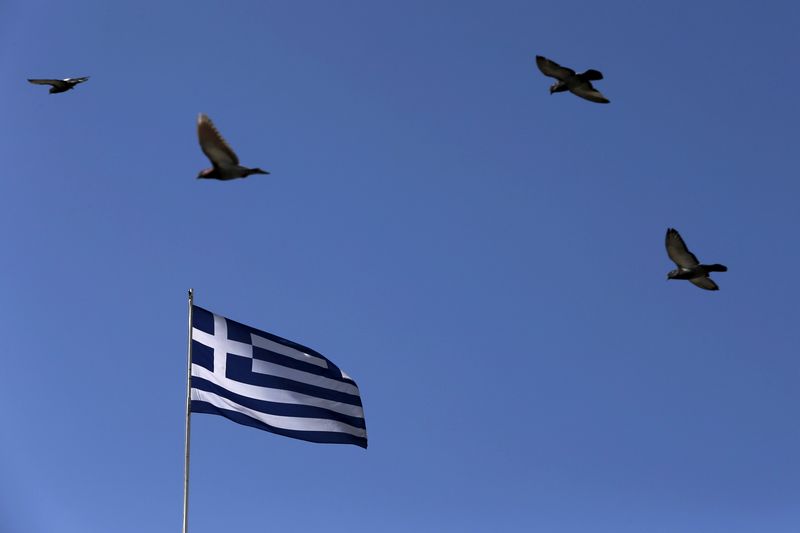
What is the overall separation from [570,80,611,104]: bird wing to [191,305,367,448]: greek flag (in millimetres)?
10196

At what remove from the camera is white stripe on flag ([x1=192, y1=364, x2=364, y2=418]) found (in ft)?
112

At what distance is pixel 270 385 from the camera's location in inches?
1384

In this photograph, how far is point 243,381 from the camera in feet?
114

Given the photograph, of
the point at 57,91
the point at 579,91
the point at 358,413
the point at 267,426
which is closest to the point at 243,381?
the point at 267,426

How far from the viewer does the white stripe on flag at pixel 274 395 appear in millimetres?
34031

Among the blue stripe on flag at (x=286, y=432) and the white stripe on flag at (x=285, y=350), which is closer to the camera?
the blue stripe on flag at (x=286, y=432)

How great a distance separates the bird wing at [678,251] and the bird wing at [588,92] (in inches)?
155

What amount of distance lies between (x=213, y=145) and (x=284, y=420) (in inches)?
491

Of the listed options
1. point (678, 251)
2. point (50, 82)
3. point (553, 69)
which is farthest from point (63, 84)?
point (678, 251)

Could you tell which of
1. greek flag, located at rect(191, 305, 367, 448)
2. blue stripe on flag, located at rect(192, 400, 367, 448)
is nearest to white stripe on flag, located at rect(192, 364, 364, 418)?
greek flag, located at rect(191, 305, 367, 448)

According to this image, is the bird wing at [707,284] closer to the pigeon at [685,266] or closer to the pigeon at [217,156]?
the pigeon at [685,266]

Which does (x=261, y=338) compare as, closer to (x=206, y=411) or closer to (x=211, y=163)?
(x=206, y=411)

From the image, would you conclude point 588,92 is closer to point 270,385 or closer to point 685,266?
point 685,266

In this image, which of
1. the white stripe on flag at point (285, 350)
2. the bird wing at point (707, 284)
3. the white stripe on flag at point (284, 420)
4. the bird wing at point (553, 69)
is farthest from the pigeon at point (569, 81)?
the white stripe on flag at point (284, 420)
